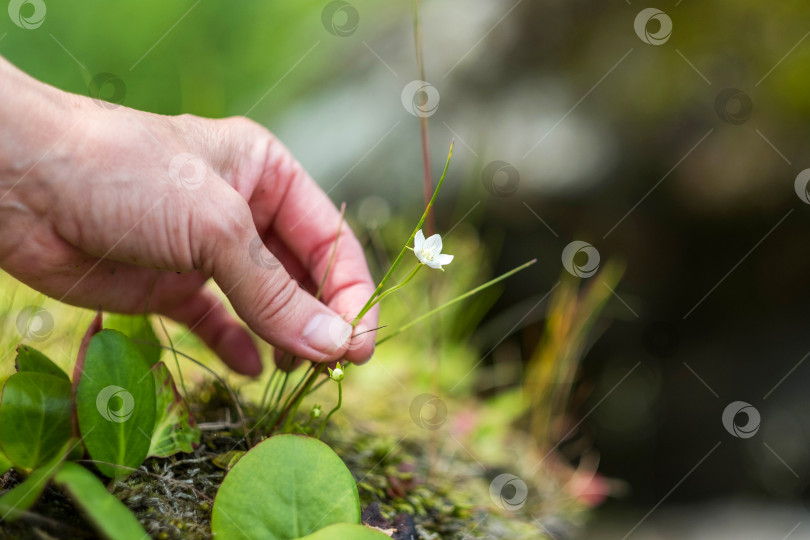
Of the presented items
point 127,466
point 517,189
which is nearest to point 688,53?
point 517,189

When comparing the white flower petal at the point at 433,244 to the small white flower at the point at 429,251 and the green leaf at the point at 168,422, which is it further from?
the green leaf at the point at 168,422

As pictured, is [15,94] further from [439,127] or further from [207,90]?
[439,127]

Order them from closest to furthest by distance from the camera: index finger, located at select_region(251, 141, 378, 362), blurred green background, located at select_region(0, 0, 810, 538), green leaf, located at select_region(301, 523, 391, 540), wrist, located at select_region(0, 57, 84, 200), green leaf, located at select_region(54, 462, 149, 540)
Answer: green leaf, located at select_region(54, 462, 149, 540), green leaf, located at select_region(301, 523, 391, 540), wrist, located at select_region(0, 57, 84, 200), index finger, located at select_region(251, 141, 378, 362), blurred green background, located at select_region(0, 0, 810, 538)

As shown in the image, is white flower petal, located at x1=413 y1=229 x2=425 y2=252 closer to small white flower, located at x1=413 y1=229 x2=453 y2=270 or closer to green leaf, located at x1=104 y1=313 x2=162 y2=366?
small white flower, located at x1=413 y1=229 x2=453 y2=270

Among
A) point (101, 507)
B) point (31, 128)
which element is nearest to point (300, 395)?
point (101, 507)

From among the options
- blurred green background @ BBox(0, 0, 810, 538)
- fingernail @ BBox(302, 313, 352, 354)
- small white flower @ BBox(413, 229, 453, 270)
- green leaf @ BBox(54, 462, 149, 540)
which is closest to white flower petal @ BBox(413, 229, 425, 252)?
small white flower @ BBox(413, 229, 453, 270)

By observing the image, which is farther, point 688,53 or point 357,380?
point 688,53
